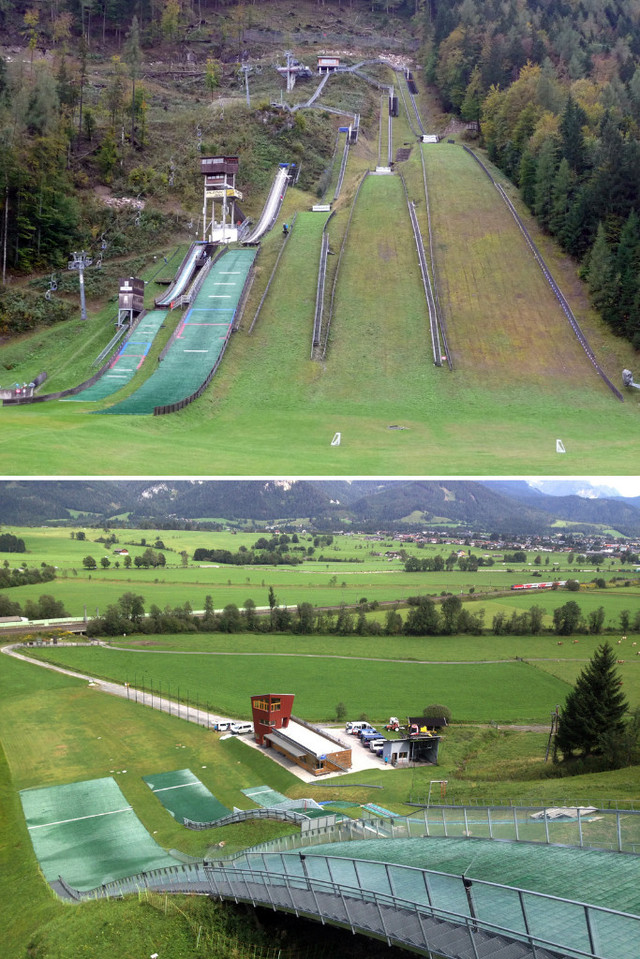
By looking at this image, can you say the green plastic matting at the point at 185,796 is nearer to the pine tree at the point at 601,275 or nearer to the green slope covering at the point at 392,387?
the green slope covering at the point at 392,387

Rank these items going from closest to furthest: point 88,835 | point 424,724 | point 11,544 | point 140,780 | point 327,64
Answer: point 88,835, point 140,780, point 424,724, point 11,544, point 327,64

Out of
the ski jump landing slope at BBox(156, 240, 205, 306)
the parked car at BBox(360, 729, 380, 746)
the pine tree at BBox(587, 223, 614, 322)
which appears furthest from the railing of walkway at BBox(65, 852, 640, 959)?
the ski jump landing slope at BBox(156, 240, 205, 306)

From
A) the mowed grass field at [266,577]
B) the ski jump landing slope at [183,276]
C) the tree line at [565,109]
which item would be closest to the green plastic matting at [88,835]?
the mowed grass field at [266,577]

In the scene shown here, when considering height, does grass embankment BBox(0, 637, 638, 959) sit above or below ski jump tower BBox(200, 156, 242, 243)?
below

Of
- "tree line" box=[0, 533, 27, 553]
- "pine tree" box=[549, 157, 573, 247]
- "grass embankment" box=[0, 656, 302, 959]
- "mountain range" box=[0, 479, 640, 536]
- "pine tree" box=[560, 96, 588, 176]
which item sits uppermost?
"pine tree" box=[560, 96, 588, 176]

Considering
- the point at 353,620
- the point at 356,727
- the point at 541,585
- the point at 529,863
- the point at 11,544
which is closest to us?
the point at 529,863

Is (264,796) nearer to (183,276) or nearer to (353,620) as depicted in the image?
(353,620)

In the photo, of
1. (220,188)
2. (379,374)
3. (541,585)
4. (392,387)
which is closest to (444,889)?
(541,585)

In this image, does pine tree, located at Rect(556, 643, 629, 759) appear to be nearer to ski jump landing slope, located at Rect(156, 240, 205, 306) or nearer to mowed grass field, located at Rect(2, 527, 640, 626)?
mowed grass field, located at Rect(2, 527, 640, 626)
